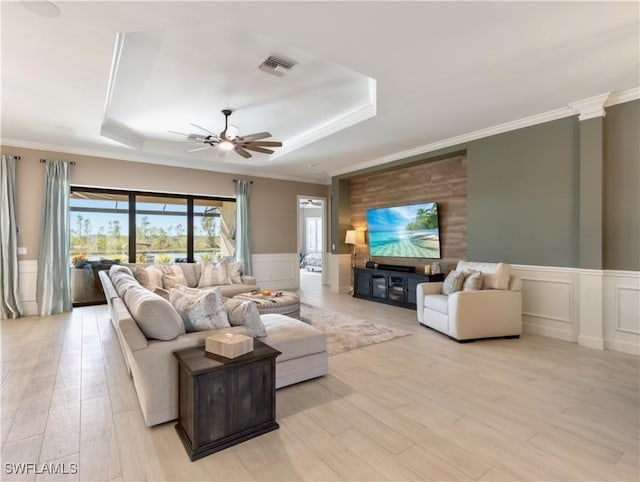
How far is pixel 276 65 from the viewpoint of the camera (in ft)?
10.8

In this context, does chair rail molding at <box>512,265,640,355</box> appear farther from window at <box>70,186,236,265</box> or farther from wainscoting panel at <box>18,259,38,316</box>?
wainscoting panel at <box>18,259,38,316</box>

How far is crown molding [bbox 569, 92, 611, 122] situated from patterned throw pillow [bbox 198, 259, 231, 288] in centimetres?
572

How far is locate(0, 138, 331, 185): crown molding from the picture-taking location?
17.9 feet

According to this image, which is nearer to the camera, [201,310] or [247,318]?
[201,310]

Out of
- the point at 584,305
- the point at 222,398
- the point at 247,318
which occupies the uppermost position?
the point at 247,318

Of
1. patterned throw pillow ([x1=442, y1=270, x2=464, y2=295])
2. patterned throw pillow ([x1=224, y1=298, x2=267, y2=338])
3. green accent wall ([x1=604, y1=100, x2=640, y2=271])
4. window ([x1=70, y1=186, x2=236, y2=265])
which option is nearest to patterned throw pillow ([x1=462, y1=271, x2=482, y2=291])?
patterned throw pillow ([x1=442, y1=270, x2=464, y2=295])

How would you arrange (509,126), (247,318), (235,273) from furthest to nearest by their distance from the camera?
(235,273), (509,126), (247,318)

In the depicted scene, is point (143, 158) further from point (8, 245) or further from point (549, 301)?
point (549, 301)

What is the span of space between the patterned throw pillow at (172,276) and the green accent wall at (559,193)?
4.86 meters

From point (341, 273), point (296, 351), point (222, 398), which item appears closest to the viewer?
point (222, 398)

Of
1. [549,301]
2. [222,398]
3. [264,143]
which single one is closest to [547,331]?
[549,301]

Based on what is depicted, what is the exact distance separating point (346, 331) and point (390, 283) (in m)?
2.21

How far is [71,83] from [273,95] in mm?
2144

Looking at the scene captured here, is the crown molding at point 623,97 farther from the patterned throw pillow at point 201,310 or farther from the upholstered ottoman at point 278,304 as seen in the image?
the patterned throw pillow at point 201,310
